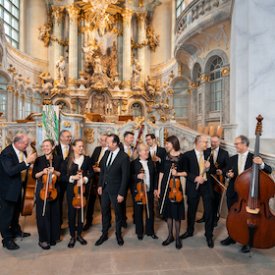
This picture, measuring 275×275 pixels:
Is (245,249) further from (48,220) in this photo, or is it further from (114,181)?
(48,220)

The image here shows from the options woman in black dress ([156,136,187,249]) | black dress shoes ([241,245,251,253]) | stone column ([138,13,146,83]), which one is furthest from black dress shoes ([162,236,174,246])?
stone column ([138,13,146,83])

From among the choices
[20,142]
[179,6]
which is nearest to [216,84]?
[179,6]

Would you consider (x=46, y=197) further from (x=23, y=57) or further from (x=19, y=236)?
(x=23, y=57)

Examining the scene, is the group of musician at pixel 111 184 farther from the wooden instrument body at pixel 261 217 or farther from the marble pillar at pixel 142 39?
the marble pillar at pixel 142 39

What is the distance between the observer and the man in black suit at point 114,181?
13.5 ft

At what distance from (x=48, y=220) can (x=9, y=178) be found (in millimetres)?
878

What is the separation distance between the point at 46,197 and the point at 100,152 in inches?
64.5

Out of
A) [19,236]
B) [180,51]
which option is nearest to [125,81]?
[180,51]

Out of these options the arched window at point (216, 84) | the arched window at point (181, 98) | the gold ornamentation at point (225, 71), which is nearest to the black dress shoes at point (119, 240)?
the gold ornamentation at point (225, 71)

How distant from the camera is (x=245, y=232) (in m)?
3.50

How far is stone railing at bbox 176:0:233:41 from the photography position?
9.53 m

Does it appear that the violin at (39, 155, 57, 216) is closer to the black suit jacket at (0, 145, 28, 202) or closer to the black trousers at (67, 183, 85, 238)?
the black trousers at (67, 183, 85, 238)

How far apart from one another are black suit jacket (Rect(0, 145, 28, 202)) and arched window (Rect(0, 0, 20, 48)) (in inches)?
620

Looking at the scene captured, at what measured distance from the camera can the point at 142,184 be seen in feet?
14.3
